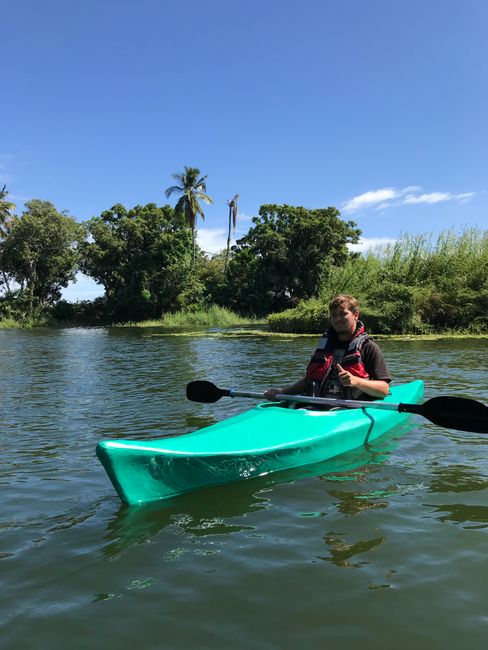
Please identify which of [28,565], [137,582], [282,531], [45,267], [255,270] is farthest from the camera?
[45,267]

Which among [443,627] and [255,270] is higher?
[255,270]

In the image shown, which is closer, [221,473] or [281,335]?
[221,473]

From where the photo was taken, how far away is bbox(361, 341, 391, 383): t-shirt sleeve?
485 cm

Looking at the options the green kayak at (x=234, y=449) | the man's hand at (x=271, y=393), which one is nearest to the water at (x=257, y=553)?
the green kayak at (x=234, y=449)

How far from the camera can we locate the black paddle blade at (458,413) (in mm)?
4211

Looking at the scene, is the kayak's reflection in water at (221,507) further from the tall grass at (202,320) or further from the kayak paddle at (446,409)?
the tall grass at (202,320)

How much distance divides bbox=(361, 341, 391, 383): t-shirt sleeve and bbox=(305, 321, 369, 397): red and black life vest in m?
0.04

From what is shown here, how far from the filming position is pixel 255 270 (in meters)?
37.9

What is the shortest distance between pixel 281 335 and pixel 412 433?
1480 cm

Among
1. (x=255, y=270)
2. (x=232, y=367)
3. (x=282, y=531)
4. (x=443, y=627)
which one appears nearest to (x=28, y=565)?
(x=282, y=531)

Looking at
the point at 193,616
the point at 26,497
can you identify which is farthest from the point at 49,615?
the point at 26,497

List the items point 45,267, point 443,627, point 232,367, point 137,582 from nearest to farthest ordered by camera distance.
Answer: point 443,627 → point 137,582 → point 232,367 → point 45,267

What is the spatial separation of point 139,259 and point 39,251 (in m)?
8.07

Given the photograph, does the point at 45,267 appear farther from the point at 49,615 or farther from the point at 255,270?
the point at 49,615
